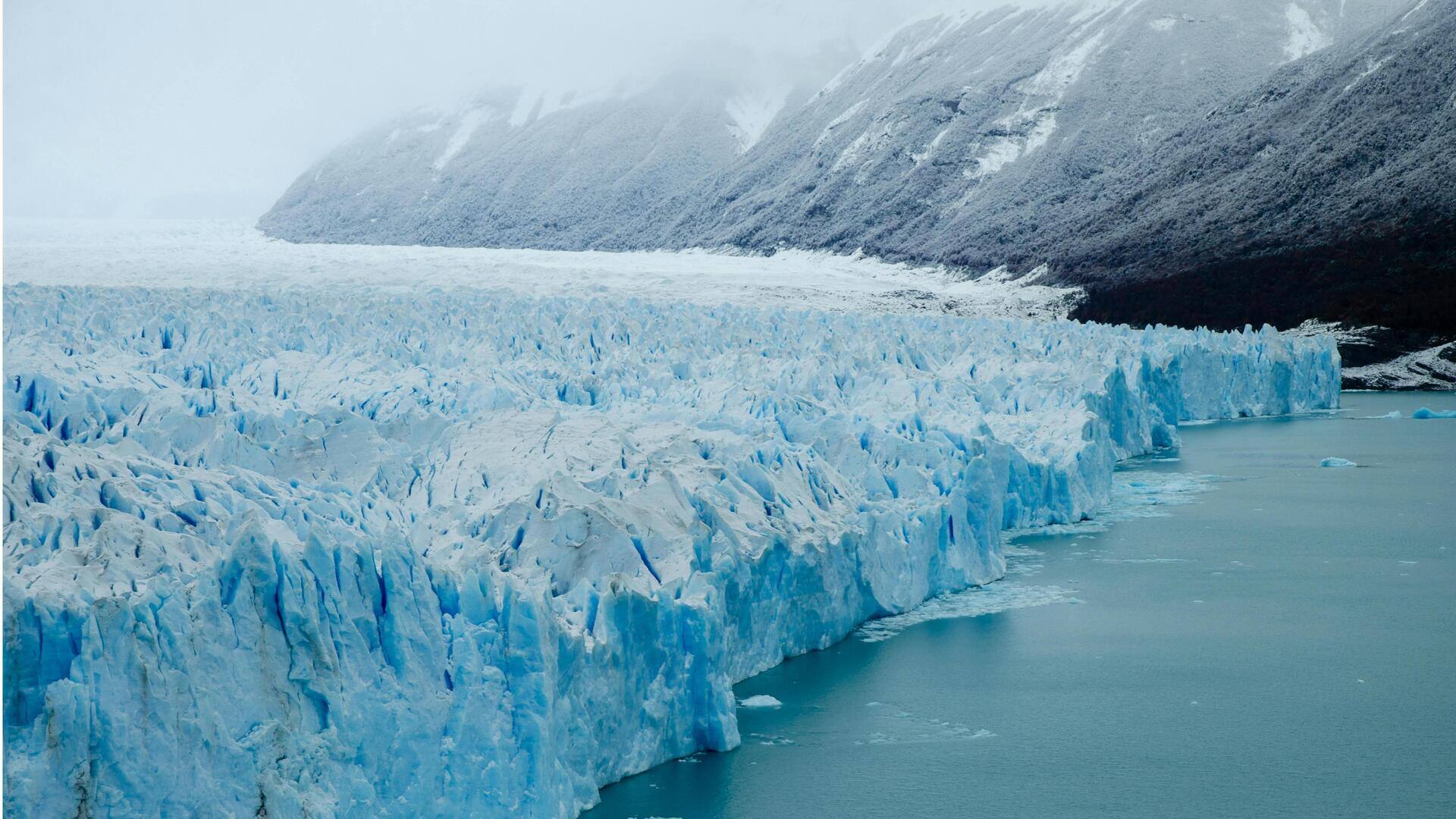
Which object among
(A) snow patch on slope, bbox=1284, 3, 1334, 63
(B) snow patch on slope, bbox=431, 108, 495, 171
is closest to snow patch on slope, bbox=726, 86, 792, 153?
(B) snow patch on slope, bbox=431, 108, 495, 171

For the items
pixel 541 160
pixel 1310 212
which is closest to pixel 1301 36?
pixel 1310 212

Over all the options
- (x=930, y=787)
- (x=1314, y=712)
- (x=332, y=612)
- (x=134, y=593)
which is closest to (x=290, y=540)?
(x=332, y=612)

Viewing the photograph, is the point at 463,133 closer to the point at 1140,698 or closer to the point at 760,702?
the point at 760,702

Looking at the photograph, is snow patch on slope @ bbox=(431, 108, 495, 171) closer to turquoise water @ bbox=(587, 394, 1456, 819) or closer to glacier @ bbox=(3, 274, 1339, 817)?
glacier @ bbox=(3, 274, 1339, 817)

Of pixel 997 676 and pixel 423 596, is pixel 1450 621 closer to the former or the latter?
pixel 997 676

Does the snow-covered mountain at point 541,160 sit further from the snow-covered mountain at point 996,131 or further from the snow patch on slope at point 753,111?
the snow-covered mountain at point 996,131
